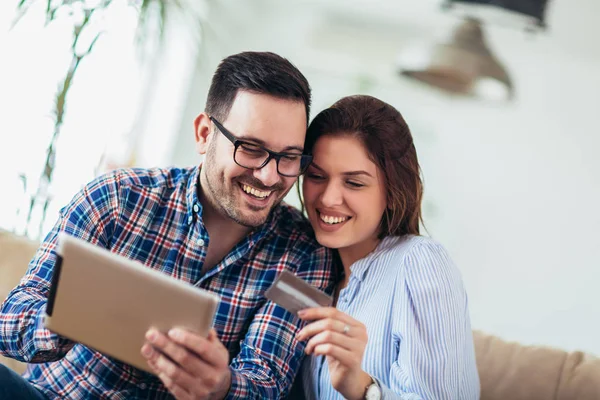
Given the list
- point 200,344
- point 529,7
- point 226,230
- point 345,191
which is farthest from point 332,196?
point 529,7

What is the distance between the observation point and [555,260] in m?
4.72

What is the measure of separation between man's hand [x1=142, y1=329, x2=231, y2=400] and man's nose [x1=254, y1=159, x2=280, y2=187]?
53cm

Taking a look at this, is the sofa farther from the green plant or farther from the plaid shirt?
the green plant

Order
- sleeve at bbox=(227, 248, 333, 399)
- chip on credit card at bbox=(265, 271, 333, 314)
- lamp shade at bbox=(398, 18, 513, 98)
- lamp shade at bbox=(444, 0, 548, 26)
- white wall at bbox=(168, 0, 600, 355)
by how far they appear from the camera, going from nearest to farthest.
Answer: chip on credit card at bbox=(265, 271, 333, 314)
sleeve at bbox=(227, 248, 333, 399)
lamp shade at bbox=(444, 0, 548, 26)
lamp shade at bbox=(398, 18, 513, 98)
white wall at bbox=(168, 0, 600, 355)

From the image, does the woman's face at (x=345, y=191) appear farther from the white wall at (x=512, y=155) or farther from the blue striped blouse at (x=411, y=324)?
the white wall at (x=512, y=155)

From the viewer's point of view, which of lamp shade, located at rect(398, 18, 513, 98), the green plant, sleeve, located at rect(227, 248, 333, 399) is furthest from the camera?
the green plant

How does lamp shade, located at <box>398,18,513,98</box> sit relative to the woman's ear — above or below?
Result: above

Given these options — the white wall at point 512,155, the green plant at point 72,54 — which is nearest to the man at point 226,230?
the green plant at point 72,54

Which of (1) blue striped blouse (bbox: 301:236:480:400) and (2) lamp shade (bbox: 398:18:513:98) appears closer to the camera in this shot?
(1) blue striped blouse (bbox: 301:236:480:400)

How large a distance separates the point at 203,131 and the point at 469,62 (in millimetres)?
1155

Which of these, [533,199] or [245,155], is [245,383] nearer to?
[245,155]

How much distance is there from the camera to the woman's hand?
1.33 m

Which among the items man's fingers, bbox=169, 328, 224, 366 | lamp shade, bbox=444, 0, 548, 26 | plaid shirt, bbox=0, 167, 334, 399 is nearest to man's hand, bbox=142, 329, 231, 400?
man's fingers, bbox=169, 328, 224, 366

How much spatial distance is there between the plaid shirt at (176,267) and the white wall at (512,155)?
10.6 ft
